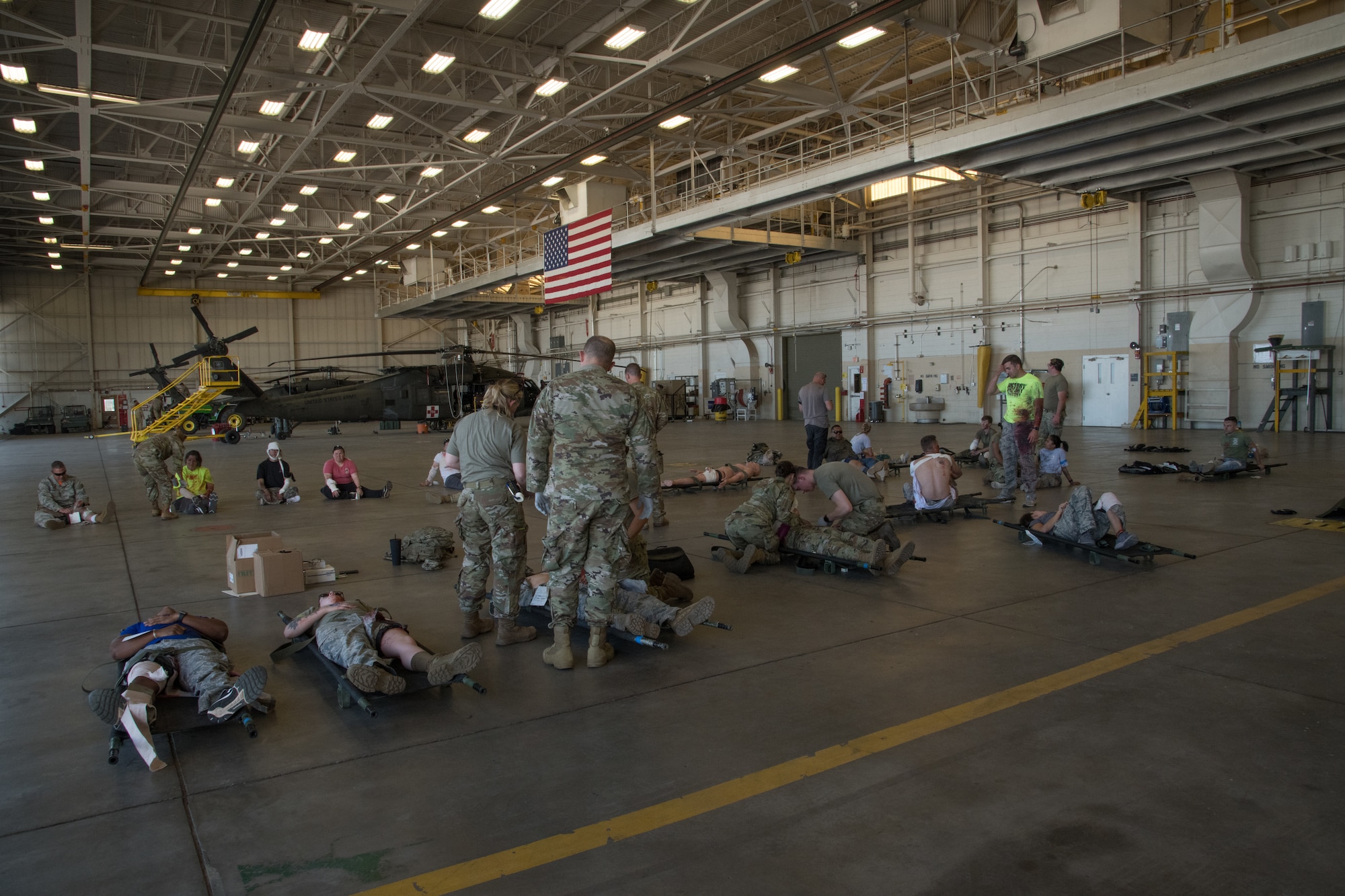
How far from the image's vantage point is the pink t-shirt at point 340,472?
12617 mm

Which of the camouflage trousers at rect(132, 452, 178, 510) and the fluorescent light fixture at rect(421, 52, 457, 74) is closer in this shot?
the camouflage trousers at rect(132, 452, 178, 510)

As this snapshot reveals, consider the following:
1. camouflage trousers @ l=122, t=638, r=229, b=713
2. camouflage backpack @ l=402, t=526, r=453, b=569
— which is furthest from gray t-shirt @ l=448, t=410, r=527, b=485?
camouflage backpack @ l=402, t=526, r=453, b=569

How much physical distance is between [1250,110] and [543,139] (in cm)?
1903

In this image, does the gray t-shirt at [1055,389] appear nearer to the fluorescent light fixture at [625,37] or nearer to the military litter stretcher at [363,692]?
the military litter stretcher at [363,692]

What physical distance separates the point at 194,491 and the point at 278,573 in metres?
6.05

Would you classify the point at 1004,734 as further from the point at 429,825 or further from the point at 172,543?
the point at 172,543

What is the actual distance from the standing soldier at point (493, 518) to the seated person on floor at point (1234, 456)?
11.1 metres

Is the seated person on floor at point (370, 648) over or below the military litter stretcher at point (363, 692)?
over

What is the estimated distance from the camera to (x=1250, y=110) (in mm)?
15516

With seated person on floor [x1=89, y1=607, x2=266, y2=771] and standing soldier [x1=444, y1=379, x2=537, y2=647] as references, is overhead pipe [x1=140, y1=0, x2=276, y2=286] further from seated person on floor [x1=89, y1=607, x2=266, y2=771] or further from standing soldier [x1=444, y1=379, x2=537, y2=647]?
seated person on floor [x1=89, y1=607, x2=266, y2=771]

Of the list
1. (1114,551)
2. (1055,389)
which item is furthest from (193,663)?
(1055,389)

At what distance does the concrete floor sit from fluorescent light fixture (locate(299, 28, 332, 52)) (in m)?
13.0

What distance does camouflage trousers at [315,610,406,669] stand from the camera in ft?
14.0

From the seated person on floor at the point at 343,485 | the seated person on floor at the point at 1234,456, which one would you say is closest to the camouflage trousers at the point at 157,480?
the seated person on floor at the point at 343,485
